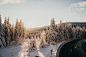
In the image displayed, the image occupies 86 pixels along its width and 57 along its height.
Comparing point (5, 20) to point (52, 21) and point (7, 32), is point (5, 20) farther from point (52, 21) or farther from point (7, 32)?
point (52, 21)

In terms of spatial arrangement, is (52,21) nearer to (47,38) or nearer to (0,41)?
(47,38)

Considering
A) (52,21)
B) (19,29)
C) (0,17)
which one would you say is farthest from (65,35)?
(0,17)

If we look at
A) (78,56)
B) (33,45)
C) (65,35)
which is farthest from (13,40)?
(65,35)

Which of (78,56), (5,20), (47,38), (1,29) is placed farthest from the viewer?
(47,38)

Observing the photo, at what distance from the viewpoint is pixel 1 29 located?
27.2 meters

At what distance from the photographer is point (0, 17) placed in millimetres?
27656

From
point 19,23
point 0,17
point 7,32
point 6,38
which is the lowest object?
point 6,38

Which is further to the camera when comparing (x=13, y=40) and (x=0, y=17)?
(x=13, y=40)

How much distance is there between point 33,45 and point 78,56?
45.4 feet

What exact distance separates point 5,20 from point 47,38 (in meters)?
25.2

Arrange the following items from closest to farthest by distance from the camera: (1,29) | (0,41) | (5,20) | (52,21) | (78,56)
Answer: (78,56) → (0,41) → (1,29) → (5,20) → (52,21)

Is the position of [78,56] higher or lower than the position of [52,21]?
lower

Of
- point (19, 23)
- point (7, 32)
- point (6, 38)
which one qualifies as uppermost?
A: point (19, 23)

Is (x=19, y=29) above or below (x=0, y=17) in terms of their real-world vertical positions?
below
